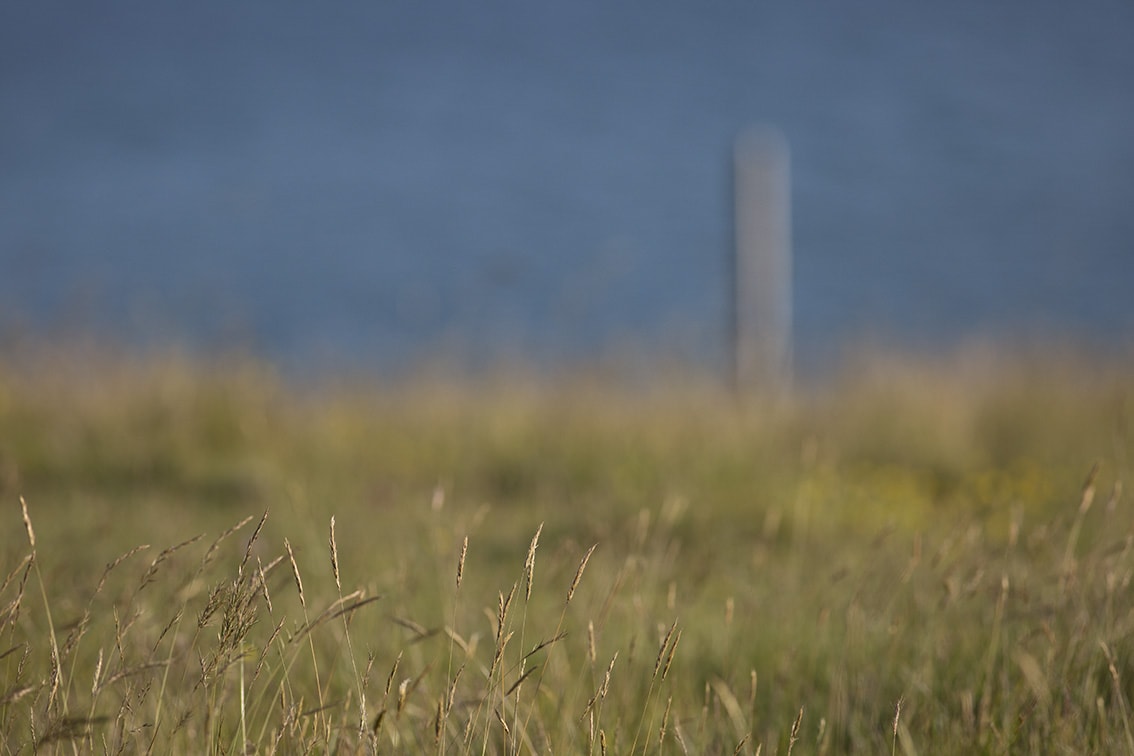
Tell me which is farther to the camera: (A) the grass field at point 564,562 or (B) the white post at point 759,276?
(B) the white post at point 759,276

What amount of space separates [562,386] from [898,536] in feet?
9.69

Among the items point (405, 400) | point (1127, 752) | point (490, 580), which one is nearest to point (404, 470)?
point (405, 400)

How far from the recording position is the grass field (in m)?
1.52

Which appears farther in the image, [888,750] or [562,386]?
[562,386]

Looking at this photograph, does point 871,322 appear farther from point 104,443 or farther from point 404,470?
point 104,443

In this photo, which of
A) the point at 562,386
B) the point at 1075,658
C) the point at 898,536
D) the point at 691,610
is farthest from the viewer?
the point at 562,386

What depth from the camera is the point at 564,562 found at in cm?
212

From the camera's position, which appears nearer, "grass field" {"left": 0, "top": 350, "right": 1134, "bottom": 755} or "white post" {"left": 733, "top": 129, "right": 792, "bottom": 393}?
"grass field" {"left": 0, "top": 350, "right": 1134, "bottom": 755}

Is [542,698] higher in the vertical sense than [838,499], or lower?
higher

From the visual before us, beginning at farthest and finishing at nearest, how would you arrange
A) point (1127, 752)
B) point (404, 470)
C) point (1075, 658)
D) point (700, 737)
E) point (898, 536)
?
point (404, 470)
point (898, 536)
point (1075, 658)
point (700, 737)
point (1127, 752)

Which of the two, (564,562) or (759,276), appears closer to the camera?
(564,562)

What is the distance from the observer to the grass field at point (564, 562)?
152cm

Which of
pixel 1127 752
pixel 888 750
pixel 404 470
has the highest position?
pixel 1127 752

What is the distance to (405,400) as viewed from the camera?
6.00 m
